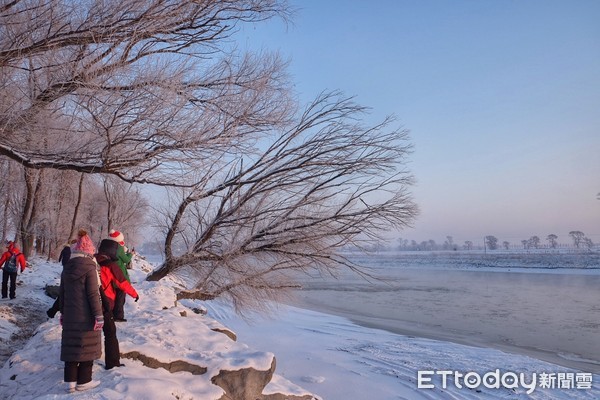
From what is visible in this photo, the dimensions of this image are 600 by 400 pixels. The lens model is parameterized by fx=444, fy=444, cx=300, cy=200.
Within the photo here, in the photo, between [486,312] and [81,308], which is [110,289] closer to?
[81,308]

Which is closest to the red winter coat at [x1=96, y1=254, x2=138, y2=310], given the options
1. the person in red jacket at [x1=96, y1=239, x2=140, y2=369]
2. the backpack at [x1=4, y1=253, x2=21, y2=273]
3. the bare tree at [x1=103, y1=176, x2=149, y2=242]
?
the person in red jacket at [x1=96, y1=239, x2=140, y2=369]

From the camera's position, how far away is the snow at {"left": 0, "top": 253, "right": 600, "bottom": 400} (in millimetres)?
4574

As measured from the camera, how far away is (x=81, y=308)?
432 cm

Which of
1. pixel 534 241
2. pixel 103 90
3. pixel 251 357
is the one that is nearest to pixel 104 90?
pixel 103 90

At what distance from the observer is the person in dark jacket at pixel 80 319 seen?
4.22m

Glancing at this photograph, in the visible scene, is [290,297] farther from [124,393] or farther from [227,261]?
[124,393]

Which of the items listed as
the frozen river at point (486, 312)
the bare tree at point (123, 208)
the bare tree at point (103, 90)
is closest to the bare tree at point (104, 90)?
the bare tree at point (103, 90)

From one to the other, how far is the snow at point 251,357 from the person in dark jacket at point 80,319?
21 centimetres

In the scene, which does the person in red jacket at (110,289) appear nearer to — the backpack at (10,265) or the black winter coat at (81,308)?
the black winter coat at (81,308)

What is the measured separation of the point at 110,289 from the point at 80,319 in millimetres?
809

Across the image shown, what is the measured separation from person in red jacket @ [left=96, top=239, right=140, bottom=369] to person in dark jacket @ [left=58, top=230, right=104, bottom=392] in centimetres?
30

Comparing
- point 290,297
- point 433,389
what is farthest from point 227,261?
point 433,389

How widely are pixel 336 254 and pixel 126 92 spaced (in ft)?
15.7

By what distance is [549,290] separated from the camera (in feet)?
84.3
